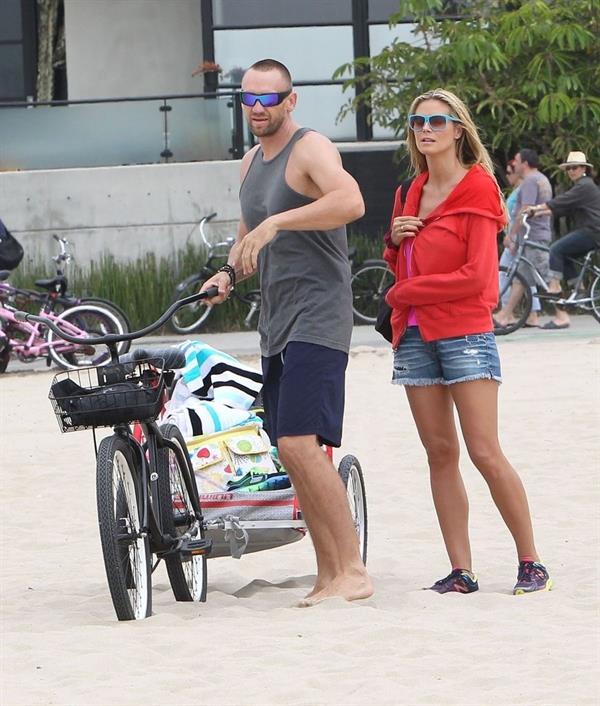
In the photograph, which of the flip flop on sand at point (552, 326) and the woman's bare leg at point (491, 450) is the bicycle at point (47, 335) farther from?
the woman's bare leg at point (491, 450)

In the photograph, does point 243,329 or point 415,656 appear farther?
point 243,329

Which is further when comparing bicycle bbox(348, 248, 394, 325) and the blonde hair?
bicycle bbox(348, 248, 394, 325)

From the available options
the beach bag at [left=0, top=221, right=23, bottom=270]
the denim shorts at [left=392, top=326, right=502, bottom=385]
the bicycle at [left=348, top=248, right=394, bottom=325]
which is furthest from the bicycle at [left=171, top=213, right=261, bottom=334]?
the denim shorts at [left=392, top=326, right=502, bottom=385]

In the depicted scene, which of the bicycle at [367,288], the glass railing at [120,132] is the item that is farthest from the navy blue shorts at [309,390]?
the glass railing at [120,132]

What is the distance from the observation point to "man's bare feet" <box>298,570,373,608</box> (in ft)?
17.9

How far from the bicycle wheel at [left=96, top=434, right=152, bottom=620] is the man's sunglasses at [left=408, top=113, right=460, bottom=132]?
147 centimetres

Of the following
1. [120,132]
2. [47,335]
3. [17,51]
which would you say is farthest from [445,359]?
[17,51]

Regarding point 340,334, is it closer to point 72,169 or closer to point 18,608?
point 18,608

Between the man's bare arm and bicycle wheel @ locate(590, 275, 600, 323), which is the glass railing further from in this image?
the man's bare arm

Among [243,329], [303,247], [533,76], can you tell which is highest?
[533,76]

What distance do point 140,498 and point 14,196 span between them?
42.7ft

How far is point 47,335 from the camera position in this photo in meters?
14.0

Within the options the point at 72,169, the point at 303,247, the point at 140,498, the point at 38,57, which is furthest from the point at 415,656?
the point at 38,57

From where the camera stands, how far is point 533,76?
56.1 ft
